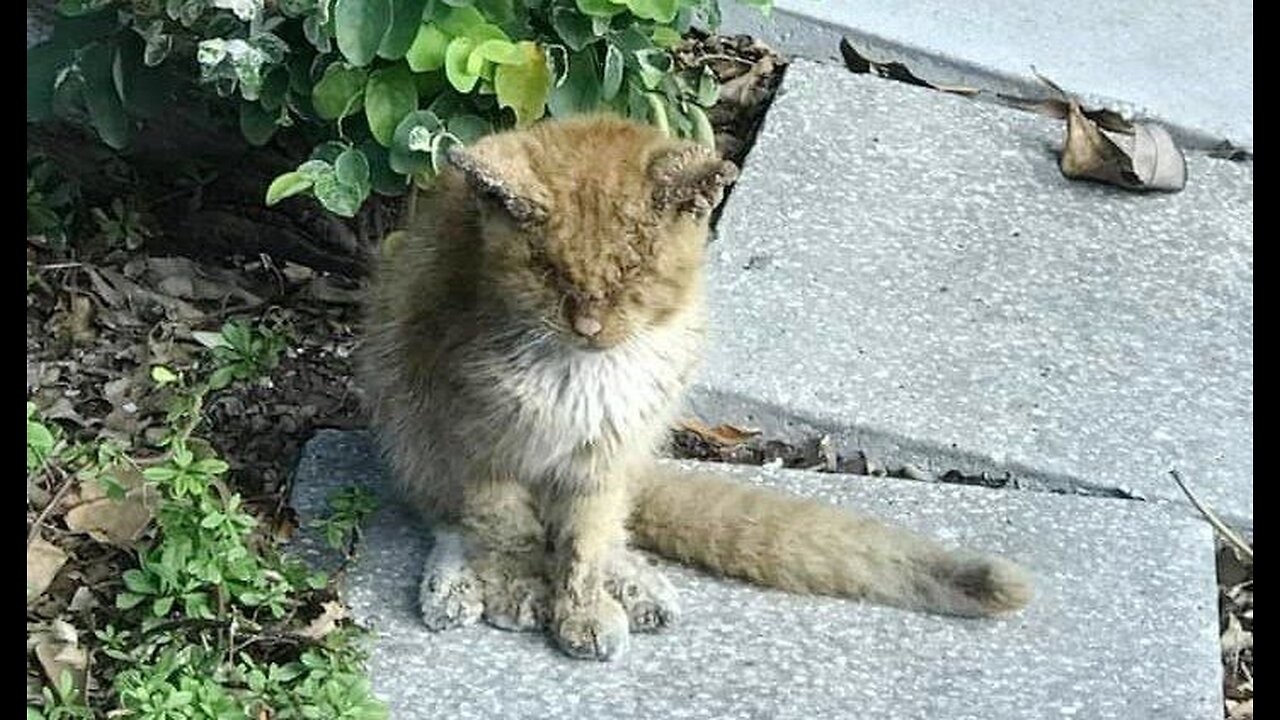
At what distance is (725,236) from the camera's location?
480 cm

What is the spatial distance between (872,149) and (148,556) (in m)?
2.28

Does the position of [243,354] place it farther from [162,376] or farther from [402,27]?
[402,27]

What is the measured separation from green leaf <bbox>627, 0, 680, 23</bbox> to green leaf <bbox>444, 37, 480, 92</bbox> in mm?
341

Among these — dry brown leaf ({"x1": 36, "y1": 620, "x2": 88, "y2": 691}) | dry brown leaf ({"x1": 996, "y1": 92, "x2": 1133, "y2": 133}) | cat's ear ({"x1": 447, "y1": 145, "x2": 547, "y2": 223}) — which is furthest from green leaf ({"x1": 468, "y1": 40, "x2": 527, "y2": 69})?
dry brown leaf ({"x1": 996, "y1": 92, "x2": 1133, "y2": 133})

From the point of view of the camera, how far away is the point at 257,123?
4.26 m

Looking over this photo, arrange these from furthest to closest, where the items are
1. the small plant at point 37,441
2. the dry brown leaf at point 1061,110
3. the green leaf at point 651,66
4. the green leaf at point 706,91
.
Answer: the dry brown leaf at point 1061,110 → the green leaf at point 706,91 → the green leaf at point 651,66 → the small plant at point 37,441

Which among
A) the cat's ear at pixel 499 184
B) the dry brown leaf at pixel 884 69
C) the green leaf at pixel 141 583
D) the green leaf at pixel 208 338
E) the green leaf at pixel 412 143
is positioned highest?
the cat's ear at pixel 499 184

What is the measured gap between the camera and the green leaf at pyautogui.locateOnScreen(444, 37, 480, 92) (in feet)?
13.0

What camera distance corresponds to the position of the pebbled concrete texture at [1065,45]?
17.7 ft

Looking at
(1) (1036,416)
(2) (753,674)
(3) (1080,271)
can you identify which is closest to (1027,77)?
(3) (1080,271)

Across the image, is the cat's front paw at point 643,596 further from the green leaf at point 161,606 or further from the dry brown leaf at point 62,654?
the dry brown leaf at point 62,654

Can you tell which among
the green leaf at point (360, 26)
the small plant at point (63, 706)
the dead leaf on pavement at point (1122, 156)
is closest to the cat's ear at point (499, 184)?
the green leaf at point (360, 26)

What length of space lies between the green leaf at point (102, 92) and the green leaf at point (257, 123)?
0.27 metres

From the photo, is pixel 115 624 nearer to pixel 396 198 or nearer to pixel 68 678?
pixel 68 678
